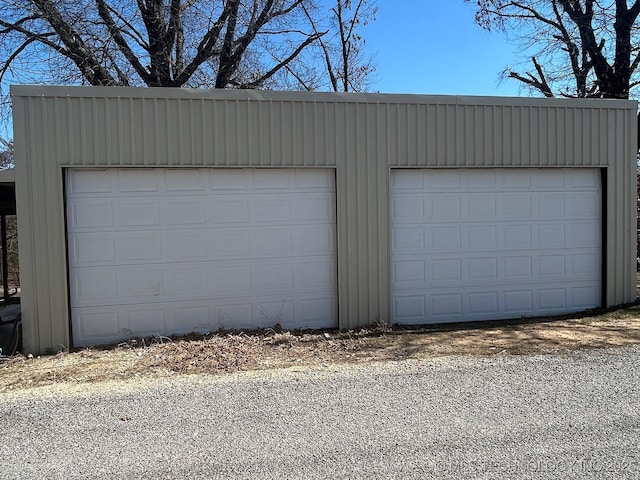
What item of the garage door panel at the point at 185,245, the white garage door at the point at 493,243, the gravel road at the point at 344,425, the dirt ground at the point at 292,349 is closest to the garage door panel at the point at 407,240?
the white garage door at the point at 493,243

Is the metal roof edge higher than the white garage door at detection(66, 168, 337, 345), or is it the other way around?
the metal roof edge

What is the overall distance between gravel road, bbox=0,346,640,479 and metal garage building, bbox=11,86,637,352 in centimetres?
213

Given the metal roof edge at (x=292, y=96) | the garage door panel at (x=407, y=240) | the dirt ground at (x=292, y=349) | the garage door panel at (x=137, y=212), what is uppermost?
the metal roof edge at (x=292, y=96)

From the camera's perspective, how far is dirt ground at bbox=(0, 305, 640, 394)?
5848 mm

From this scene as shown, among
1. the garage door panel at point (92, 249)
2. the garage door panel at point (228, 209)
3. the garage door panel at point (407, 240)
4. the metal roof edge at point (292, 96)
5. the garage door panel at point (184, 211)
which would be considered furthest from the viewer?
the garage door panel at point (407, 240)

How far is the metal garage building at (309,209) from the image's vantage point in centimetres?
688

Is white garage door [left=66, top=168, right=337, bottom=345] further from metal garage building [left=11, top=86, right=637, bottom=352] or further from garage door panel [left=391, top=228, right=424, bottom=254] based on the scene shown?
garage door panel [left=391, top=228, right=424, bottom=254]

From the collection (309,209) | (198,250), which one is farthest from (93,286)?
(309,209)

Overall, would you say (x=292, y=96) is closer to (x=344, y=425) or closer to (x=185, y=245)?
(x=185, y=245)

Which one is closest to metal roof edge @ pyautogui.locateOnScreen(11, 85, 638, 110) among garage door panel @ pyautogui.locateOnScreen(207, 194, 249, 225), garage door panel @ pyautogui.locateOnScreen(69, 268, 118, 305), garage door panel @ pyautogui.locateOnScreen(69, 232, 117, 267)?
garage door panel @ pyautogui.locateOnScreen(207, 194, 249, 225)

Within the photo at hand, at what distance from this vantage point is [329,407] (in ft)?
14.8

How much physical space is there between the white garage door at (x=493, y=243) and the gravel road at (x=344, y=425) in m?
2.57

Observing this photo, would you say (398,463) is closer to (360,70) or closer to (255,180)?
(255,180)

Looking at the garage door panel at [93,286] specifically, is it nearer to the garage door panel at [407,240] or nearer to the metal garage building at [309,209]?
the metal garage building at [309,209]
